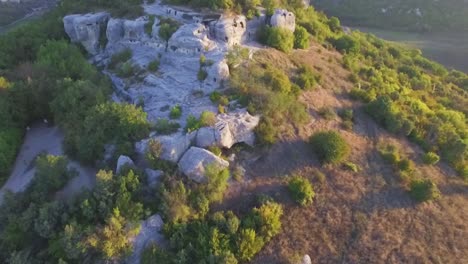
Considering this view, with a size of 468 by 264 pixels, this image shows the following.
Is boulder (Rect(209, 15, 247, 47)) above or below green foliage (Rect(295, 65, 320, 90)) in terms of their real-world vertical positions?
above

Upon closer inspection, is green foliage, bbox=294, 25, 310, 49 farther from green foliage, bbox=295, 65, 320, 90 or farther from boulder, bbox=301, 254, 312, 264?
boulder, bbox=301, 254, 312, 264

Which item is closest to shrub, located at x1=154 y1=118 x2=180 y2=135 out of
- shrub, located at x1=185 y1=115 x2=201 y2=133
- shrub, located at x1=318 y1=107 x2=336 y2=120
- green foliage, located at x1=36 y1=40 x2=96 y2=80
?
shrub, located at x1=185 y1=115 x2=201 y2=133

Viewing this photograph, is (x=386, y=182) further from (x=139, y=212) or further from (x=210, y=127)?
(x=139, y=212)

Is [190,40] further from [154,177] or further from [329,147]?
[329,147]

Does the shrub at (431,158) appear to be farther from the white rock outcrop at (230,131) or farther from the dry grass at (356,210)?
the white rock outcrop at (230,131)

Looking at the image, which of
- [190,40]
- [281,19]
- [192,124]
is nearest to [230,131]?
[192,124]
